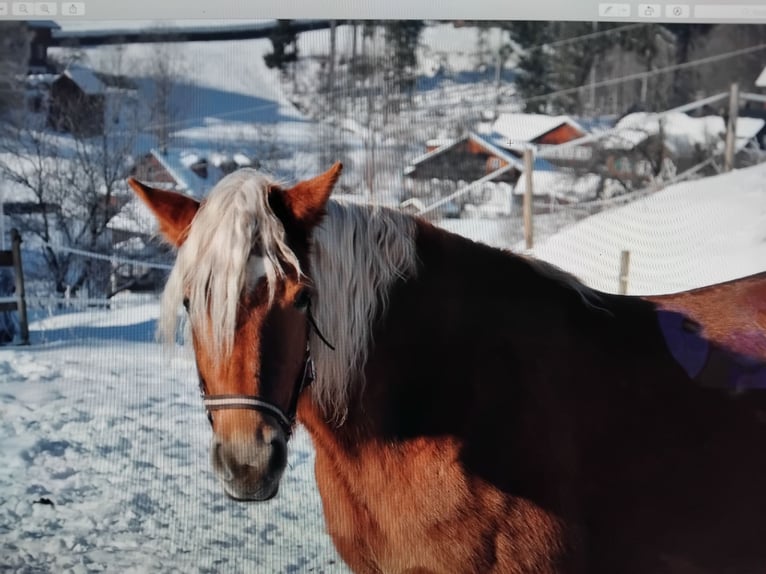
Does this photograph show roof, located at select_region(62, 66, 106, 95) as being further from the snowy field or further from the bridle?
the bridle

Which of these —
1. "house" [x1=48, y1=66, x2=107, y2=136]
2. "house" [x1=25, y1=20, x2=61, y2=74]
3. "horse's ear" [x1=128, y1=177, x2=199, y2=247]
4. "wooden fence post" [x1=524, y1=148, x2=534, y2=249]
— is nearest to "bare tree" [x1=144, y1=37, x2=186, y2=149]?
"house" [x1=48, y1=66, x2=107, y2=136]

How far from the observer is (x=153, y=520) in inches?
58.1

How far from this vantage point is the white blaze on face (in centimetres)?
89

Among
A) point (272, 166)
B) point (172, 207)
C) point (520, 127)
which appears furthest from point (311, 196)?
point (520, 127)

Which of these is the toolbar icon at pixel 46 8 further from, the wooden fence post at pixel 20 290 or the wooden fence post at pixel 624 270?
the wooden fence post at pixel 624 270

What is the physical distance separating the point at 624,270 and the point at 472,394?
766 millimetres

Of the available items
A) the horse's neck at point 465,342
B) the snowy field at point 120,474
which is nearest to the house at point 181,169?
the snowy field at point 120,474

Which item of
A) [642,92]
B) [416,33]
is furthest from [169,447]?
[642,92]

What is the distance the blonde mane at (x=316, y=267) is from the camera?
881 mm

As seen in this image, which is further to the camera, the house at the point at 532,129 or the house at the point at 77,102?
the house at the point at 532,129

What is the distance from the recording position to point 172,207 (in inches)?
39.1

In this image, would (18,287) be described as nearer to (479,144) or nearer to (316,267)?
(316,267)

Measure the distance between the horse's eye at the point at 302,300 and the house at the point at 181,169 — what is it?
0.70 metres

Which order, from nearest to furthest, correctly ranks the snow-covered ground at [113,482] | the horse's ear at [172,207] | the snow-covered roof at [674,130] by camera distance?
the horse's ear at [172,207] → the snow-covered ground at [113,482] → the snow-covered roof at [674,130]
